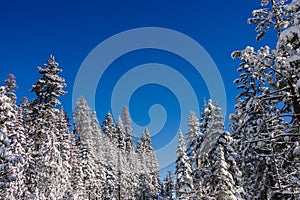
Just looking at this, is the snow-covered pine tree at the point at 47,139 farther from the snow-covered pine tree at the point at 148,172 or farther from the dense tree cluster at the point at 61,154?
the snow-covered pine tree at the point at 148,172

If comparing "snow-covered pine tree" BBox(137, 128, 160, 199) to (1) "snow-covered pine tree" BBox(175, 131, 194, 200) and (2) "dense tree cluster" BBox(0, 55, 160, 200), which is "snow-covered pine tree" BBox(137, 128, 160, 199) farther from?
(1) "snow-covered pine tree" BBox(175, 131, 194, 200)

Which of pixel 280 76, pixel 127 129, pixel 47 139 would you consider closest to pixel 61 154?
pixel 47 139

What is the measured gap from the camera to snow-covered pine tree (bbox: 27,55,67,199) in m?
21.8

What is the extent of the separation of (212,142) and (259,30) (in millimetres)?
16456

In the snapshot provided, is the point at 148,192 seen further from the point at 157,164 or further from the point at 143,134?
the point at 143,134

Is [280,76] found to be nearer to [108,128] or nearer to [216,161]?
[216,161]

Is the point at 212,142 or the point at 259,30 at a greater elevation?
the point at 212,142

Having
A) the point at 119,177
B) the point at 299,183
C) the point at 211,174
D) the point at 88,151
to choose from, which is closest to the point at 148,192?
the point at 119,177

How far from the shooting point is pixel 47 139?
2316 centimetres

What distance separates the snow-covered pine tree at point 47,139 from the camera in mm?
21828

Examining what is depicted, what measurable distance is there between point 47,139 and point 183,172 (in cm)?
2029

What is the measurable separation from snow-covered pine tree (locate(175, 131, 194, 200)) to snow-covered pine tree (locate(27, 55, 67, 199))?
54.8 ft

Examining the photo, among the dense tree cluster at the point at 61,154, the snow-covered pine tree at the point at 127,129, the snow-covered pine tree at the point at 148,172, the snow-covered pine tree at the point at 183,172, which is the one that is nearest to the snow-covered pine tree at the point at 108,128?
the dense tree cluster at the point at 61,154

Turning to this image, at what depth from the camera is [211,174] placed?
24.8 m
